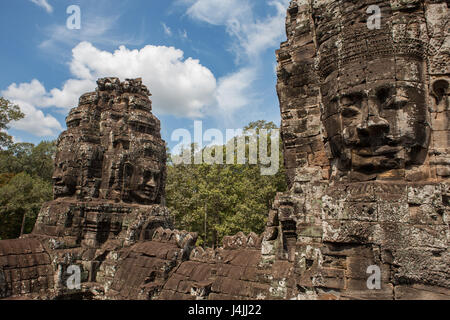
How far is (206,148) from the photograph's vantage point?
87.3 ft

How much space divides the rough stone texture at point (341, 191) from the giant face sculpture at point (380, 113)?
0.5 inches

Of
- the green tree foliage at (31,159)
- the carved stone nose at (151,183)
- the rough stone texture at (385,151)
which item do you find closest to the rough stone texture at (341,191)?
the rough stone texture at (385,151)

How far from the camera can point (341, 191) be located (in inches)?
142

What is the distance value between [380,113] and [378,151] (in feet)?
1.44

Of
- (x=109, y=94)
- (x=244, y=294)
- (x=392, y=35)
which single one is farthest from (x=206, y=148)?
(x=392, y=35)

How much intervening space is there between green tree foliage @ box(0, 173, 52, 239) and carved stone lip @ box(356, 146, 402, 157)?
2125cm

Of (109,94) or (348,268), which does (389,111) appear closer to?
(348,268)

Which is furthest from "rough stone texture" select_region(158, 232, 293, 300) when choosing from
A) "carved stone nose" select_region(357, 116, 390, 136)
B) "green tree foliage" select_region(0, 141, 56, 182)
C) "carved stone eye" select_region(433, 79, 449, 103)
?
"green tree foliage" select_region(0, 141, 56, 182)

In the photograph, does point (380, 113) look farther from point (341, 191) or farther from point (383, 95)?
point (341, 191)

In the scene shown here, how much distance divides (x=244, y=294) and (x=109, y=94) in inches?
339

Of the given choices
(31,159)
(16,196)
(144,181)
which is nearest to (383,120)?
(144,181)

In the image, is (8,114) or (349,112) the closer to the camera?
(349,112)

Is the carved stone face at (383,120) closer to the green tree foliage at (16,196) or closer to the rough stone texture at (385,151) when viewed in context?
the rough stone texture at (385,151)

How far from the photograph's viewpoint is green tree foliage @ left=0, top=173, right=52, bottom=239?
19719mm
